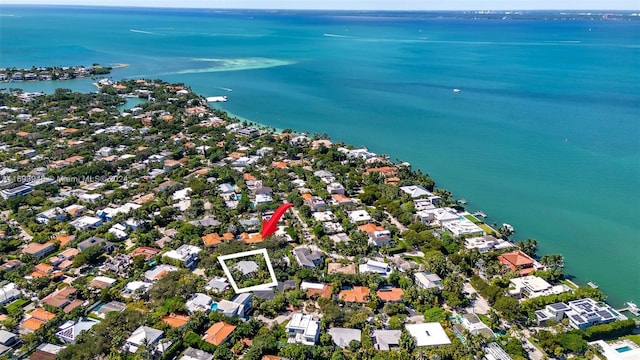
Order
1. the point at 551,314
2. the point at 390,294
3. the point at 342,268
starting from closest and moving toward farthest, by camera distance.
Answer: the point at 551,314 → the point at 390,294 → the point at 342,268

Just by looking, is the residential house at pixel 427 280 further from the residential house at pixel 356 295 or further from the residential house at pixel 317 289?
the residential house at pixel 317 289

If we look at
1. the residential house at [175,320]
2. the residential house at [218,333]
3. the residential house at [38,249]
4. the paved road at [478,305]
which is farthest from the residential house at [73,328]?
the paved road at [478,305]

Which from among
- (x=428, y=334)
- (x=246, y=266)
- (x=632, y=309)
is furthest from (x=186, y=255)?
(x=632, y=309)

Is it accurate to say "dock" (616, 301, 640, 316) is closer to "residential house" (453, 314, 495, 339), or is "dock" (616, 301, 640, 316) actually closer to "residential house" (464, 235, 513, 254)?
"residential house" (464, 235, 513, 254)

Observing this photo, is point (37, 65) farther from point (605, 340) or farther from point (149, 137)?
point (605, 340)

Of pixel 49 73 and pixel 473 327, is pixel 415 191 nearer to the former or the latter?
pixel 473 327

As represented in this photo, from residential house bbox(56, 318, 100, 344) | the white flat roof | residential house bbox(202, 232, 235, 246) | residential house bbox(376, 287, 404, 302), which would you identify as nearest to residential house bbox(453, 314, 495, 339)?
the white flat roof

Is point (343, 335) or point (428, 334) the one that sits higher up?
point (428, 334)
